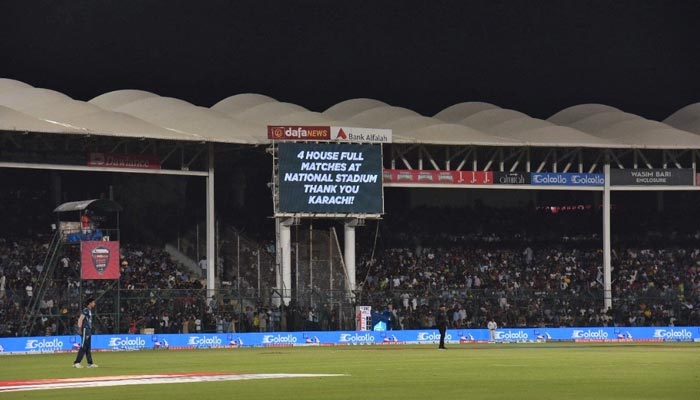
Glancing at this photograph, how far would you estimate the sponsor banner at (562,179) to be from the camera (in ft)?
241

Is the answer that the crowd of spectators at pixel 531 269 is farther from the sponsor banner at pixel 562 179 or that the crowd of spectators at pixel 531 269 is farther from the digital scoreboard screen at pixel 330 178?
the sponsor banner at pixel 562 179

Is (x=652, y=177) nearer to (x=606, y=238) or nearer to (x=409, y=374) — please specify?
(x=606, y=238)

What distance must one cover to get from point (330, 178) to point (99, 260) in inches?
583

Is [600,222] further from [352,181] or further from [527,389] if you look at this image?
[527,389]

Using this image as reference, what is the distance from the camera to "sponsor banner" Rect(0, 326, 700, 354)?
169 feet

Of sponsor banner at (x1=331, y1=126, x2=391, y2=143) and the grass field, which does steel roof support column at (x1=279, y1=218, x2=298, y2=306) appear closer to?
sponsor banner at (x1=331, y1=126, x2=391, y2=143)

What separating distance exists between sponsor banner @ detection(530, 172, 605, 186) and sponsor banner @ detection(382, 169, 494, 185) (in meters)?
2.64

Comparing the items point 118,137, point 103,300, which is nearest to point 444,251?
point 118,137

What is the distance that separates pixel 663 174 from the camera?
74188 mm

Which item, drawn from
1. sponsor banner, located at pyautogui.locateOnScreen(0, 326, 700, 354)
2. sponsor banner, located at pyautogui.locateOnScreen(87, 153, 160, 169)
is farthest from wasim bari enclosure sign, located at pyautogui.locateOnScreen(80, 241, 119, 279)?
sponsor banner, located at pyautogui.locateOnScreen(87, 153, 160, 169)

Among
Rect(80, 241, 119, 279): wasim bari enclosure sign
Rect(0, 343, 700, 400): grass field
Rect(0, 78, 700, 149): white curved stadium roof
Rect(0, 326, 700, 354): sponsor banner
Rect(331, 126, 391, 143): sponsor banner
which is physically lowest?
Rect(0, 326, 700, 354): sponsor banner

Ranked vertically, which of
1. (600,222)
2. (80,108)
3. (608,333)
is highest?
(80,108)

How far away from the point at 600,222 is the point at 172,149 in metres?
29.4

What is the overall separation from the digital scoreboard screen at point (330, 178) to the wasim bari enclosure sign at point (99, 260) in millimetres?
11815
